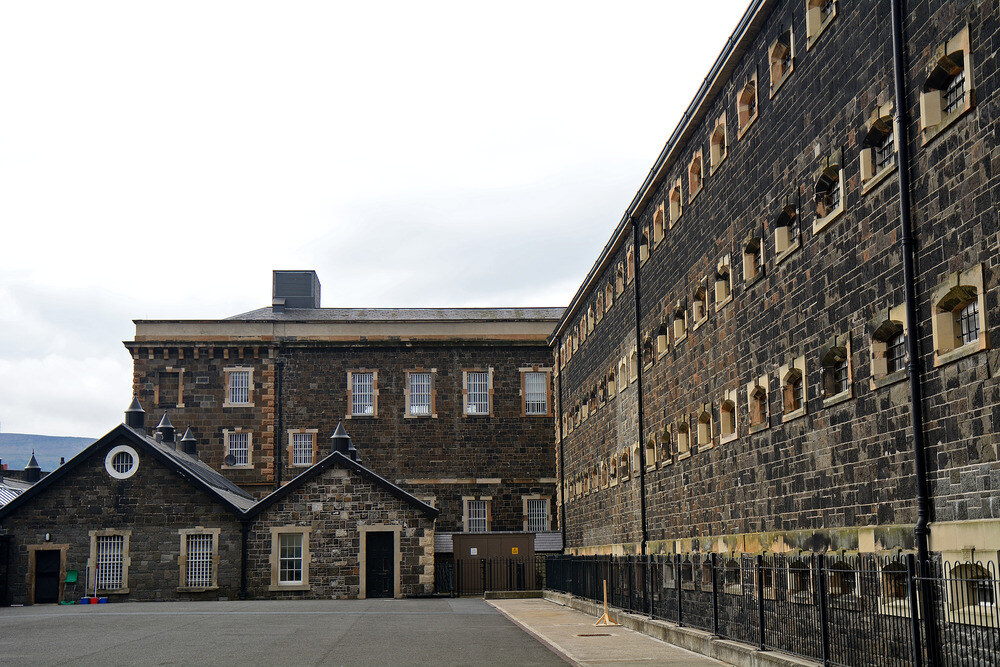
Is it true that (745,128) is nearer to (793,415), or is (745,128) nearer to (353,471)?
(793,415)

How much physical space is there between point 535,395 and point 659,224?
24759 mm

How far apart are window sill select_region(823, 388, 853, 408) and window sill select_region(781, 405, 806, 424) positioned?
2.93 feet

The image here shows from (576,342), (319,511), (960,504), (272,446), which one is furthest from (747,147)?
(272,446)

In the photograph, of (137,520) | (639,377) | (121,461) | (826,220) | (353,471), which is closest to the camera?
(826,220)

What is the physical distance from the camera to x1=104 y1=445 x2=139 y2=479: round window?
42.0 m

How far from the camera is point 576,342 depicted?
43000 millimetres

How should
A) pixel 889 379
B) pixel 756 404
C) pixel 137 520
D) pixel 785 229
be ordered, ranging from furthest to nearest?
1. pixel 137 520
2. pixel 756 404
3. pixel 785 229
4. pixel 889 379

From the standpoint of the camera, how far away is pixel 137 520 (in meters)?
41.7

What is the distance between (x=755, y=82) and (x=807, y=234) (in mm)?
4052

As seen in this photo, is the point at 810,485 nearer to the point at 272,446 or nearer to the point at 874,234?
the point at 874,234

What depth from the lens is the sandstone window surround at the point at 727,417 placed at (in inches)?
832

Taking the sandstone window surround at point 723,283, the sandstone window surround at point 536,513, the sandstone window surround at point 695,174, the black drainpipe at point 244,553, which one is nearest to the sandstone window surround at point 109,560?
the black drainpipe at point 244,553

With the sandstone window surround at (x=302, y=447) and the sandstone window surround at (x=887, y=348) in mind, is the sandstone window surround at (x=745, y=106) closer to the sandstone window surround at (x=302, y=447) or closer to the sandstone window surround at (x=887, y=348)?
the sandstone window surround at (x=887, y=348)

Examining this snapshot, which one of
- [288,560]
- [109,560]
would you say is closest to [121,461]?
[109,560]
